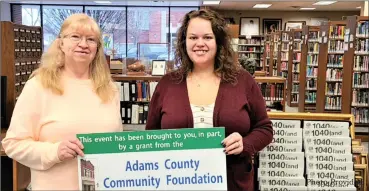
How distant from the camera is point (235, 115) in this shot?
178cm

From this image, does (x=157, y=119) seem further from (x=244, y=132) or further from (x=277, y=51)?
(x=277, y=51)

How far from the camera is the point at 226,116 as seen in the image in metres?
1.77

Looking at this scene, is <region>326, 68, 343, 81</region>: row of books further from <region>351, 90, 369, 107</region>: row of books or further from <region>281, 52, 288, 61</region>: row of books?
<region>281, 52, 288, 61</region>: row of books

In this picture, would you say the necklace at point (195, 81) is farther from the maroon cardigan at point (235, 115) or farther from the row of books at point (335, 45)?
the row of books at point (335, 45)

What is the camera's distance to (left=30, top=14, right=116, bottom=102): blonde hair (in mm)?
1676

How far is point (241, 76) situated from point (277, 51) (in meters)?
11.9

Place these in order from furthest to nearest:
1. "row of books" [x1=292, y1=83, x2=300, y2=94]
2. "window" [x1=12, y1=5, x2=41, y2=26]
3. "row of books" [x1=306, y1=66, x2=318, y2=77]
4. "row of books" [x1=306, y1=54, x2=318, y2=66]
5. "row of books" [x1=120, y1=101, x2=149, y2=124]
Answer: "window" [x1=12, y1=5, x2=41, y2=26] → "row of books" [x1=292, y1=83, x2=300, y2=94] → "row of books" [x1=306, y1=66, x2=318, y2=77] → "row of books" [x1=306, y1=54, x2=318, y2=66] → "row of books" [x1=120, y1=101, x2=149, y2=124]

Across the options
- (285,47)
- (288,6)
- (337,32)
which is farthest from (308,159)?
(288,6)

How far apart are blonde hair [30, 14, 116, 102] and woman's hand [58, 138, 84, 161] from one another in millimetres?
249

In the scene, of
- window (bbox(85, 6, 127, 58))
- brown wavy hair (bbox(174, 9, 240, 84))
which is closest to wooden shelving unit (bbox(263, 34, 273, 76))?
window (bbox(85, 6, 127, 58))

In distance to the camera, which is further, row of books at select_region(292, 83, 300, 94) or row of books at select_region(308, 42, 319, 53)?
row of books at select_region(292, 83, 300, 94)

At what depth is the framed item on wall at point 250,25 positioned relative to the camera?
17016 mm

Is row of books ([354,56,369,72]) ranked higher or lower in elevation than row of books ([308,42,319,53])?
lower

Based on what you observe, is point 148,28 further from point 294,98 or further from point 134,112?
point 134,112
